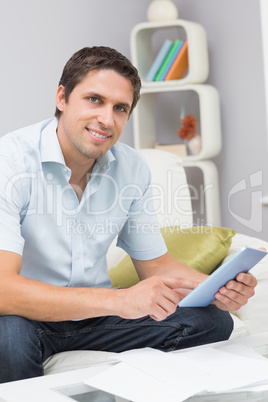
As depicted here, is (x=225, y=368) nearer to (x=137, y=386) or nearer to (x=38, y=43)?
(x=137, y=386)

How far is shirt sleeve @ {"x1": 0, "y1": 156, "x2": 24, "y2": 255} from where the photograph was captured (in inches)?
58.0

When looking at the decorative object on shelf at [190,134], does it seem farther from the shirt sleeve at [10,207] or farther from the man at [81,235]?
the shirt sleeve at [10,207]

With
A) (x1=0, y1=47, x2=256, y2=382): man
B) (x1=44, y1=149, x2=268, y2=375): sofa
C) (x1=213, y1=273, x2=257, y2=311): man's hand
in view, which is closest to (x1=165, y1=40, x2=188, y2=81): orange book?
(x1=44, y1=149, x2=268, y2=375): sofa

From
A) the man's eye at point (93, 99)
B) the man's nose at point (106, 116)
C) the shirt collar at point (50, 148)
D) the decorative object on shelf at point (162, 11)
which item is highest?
the decorative object on shelf at point (162, 11)

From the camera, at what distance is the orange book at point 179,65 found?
3.36m

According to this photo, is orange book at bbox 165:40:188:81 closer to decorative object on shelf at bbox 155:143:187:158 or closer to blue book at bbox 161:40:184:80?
blue book at bbox 161:40:184:80

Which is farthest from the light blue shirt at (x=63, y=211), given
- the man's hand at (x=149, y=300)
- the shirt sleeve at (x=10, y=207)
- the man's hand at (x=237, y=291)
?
the man's hand at (x=237, y=291)

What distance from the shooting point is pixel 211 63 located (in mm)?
3609

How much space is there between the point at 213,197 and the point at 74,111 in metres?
1.80

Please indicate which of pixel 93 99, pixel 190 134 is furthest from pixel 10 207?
pixel 190 134

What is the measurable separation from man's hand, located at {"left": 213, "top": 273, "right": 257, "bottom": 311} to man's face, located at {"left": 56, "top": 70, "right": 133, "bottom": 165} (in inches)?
20.9

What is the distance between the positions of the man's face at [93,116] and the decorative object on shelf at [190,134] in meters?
1.74

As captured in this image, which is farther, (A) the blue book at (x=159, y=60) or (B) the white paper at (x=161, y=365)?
(A) the blue book at (x=159, y=60)

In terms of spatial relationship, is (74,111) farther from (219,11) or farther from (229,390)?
(219,11)
